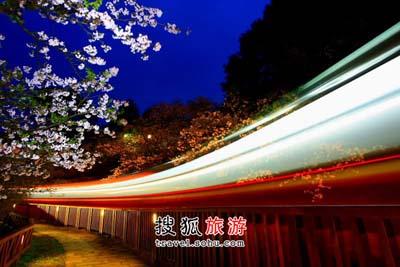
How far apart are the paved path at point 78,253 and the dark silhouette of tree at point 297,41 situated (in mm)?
12770

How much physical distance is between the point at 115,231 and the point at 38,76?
8875 millimetres

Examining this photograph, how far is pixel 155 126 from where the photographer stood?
27.0 meters

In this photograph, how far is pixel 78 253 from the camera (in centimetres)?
1224

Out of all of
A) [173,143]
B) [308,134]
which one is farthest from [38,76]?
[173,143]

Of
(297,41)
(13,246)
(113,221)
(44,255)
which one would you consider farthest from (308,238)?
(297,41)

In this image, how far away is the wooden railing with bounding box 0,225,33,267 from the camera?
29.3 feet

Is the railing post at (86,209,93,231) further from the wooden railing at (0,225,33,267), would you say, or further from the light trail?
the light trail

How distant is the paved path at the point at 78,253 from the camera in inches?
Answer: 415

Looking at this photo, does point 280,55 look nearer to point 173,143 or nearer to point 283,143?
point 173,143

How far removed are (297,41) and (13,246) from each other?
18117 mm

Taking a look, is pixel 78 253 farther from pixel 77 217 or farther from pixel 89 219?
pixel 77 217

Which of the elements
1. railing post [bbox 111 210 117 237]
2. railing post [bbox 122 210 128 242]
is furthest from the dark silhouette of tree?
railing post [bbox 111 210 117 237]

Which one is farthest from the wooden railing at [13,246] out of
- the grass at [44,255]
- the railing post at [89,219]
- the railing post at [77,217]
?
the railing post at [77,217]

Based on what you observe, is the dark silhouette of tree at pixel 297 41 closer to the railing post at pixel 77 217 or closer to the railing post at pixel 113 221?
the railing post at pixel 113 221
